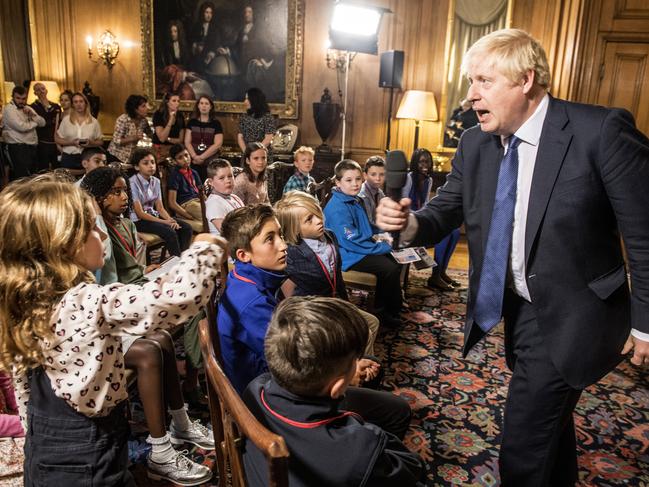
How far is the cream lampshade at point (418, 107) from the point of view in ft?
21.6

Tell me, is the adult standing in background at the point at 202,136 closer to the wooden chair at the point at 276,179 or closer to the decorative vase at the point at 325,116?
the wooden chair at the point at 276,179

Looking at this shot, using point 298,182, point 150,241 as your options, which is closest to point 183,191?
point 150,241

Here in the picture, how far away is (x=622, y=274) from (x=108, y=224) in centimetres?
226

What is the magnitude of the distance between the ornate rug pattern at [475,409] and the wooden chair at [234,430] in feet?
3.97

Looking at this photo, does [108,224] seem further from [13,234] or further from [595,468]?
[595,468]

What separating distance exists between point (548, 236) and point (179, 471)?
1.60m

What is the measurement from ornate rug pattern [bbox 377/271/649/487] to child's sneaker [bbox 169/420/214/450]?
908 millimetres

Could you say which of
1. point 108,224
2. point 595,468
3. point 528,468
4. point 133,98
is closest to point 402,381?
point 595,468

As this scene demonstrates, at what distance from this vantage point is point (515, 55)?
1428 mm

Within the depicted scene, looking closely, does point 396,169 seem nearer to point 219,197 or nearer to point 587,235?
point 587,235

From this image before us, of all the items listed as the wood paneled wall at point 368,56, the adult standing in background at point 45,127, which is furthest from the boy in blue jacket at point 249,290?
the adult standing in background at point 45,127

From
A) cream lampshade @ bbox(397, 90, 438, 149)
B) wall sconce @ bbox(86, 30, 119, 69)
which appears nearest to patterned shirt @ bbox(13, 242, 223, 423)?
cream lampshade @ bbox(397, 90, 438, 149)

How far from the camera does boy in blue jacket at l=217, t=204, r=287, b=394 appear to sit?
5.77ft

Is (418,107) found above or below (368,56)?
below
